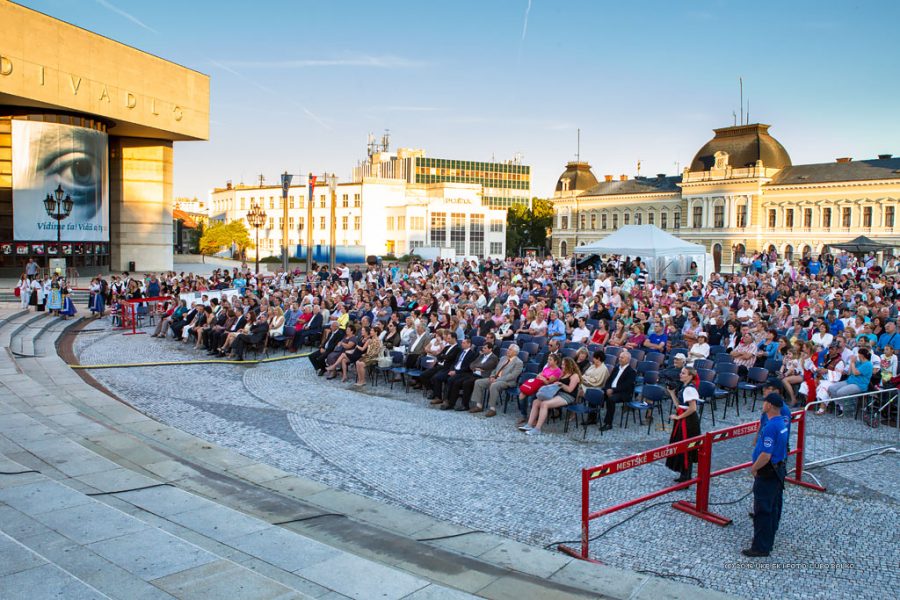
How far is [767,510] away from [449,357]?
7.50 meters

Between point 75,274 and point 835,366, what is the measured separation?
3269 cm

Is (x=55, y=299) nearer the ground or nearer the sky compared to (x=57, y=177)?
nearer the ground

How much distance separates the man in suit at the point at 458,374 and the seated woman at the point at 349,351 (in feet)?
8.09

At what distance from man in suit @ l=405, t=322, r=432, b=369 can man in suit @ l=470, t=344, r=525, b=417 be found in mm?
2190

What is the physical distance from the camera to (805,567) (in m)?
6.40

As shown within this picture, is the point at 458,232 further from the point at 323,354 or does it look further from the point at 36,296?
the point at 323,354

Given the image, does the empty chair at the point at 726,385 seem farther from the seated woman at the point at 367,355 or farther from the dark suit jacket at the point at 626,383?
the seated woman at the point at 367,355

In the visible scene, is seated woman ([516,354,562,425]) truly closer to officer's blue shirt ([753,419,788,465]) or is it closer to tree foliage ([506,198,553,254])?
officer's blue shirt ([753,419,788,465])

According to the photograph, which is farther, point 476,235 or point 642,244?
point 476,235

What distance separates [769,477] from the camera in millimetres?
6777

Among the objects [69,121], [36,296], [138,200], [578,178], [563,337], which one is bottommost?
[563,337]

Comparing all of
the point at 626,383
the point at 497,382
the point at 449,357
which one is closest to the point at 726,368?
the point at 626,383

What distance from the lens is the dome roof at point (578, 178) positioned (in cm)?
9226

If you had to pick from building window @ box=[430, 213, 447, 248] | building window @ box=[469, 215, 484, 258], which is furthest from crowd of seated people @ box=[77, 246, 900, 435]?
building window @ box=[469, 215, 484, 258]
